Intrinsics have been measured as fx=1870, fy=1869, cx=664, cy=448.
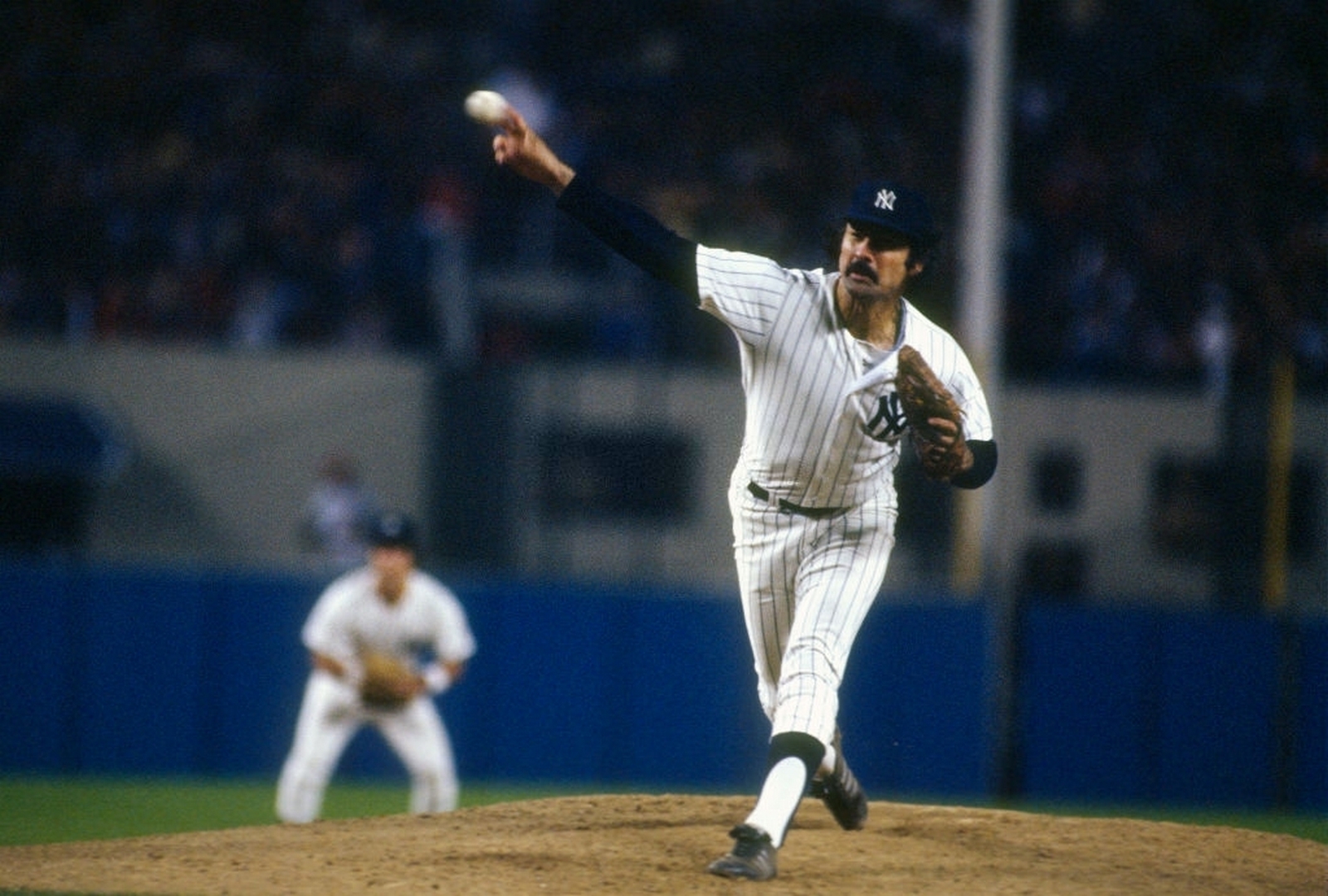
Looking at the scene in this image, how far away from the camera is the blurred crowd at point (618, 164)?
47.7 feet

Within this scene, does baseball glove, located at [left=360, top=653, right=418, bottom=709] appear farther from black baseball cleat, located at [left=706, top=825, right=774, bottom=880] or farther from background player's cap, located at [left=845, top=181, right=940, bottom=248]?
background player's cap, located at [left=845, top=181, right=940, bottom=248]

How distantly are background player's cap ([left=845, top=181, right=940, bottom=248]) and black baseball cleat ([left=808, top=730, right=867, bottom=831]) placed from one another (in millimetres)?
1680

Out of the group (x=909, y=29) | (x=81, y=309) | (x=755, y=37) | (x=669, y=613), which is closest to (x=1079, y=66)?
(x=909, y=29)

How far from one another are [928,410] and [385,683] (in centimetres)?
576

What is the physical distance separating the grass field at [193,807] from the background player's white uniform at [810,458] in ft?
15.8

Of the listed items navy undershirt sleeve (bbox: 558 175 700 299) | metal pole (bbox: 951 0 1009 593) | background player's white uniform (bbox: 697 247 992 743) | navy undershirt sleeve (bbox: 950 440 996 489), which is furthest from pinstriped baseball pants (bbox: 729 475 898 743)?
metal pole (bbox: 951 0 1009 593)

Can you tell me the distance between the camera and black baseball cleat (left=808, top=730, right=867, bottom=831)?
6133mm

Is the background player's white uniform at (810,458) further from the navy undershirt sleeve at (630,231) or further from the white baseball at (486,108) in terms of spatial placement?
the white baseball at (486,108)

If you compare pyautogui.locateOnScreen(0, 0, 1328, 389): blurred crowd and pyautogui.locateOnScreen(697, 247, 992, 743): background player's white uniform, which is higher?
pyautogui.locateOnScreen(0, 0, 1328, 389): blurred crowd

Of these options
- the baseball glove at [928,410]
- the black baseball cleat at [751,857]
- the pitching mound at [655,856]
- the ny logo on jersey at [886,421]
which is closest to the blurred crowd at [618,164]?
the pitching mound at [655,856]

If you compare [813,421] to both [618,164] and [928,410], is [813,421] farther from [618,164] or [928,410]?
[618,164]

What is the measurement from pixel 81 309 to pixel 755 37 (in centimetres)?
713

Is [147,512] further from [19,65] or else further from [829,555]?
[829,555]

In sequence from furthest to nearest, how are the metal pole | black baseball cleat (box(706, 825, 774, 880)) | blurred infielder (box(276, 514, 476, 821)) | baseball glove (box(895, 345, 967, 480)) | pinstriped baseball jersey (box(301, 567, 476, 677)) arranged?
the metal pole
pinstriped baseball jersey (box(301, 567, 476, 677))
blurred infielder (box(276, 514, 476, 821))
black baseball cleat (box(706, 825, 774, 880))
baseball glove (box(895, 345, 967, 480))
